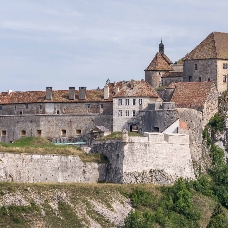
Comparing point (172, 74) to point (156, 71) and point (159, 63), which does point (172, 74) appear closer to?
point (156, 71)

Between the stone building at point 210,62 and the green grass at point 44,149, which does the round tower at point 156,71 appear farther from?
the green grass at point 44,149

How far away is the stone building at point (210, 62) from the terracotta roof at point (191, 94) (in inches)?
158

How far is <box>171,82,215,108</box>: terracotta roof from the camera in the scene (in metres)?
114

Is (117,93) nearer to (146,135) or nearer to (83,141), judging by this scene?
(83,141)

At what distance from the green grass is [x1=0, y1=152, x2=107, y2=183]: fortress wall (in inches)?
21.4

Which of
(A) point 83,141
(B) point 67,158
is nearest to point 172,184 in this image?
(B) point 67,158

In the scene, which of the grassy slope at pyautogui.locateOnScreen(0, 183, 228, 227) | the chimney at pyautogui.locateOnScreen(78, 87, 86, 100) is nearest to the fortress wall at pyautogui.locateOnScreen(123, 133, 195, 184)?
the grassy slope at pyautogui.locateOnScreen(0, 183, 228, 227)

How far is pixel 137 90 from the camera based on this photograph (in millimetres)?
116812

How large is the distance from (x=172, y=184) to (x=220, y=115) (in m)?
12.5

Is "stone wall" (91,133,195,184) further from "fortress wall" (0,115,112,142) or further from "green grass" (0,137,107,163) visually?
"fortress wall" (0,115,112,142)

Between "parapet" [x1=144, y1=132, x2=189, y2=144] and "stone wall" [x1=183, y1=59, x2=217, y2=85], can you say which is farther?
"stone wall" [x1=183, y1=59, x2=217, y2=85]

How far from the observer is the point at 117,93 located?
118 meters

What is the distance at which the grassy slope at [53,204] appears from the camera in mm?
92375

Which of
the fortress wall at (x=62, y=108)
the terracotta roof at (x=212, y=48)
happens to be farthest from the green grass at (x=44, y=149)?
the terracotta roof at (x=212, y=48)
